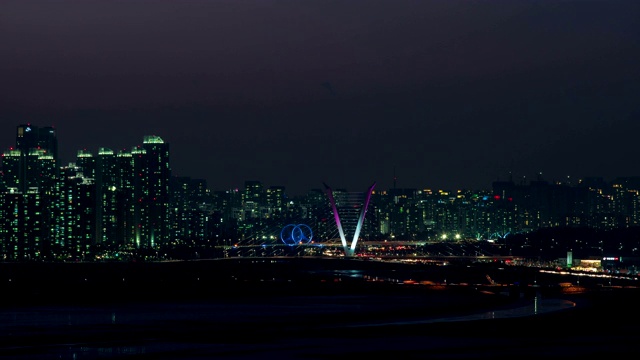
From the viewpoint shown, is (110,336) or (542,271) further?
(542,271)

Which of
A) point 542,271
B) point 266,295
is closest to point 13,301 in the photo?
point 266,295

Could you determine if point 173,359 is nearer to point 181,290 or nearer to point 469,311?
point 469,311

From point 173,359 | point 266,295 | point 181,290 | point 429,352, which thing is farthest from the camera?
point 181,290

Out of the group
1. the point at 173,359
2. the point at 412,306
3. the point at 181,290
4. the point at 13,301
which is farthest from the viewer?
the point at 181,290

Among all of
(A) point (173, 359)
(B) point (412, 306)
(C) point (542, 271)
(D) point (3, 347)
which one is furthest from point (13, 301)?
(C) point (542, 271)

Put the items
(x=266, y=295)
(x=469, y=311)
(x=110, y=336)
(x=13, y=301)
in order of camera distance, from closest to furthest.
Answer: (x=110, y=336)
(x=469, y=311)
(x=13, y=301)
(x=266, y=295)

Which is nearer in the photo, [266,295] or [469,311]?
[469,311]

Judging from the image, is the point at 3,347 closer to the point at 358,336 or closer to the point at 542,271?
the point at 358,336

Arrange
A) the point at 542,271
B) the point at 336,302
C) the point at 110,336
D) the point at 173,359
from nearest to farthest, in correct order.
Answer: the point at 173,359, the point at 110,336, the point at 336,302, the point at 542,271
